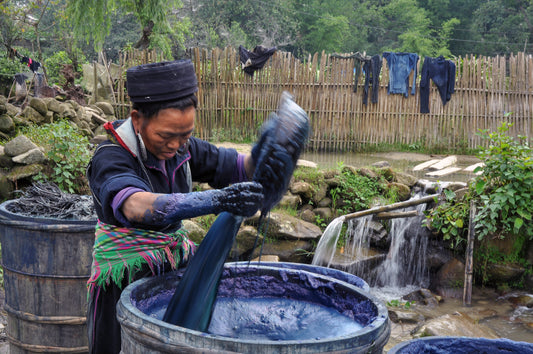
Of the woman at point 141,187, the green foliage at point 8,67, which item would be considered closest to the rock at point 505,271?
the woman at point 141,187

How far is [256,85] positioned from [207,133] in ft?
4.96

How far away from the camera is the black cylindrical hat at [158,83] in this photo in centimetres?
203

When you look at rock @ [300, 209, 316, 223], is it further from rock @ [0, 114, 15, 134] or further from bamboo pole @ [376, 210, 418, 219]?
rock @ [0, 114, 15, 134]

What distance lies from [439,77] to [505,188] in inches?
220

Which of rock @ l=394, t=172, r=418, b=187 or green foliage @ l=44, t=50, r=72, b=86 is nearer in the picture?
rock @ l=394, t=172, r=418, b=187

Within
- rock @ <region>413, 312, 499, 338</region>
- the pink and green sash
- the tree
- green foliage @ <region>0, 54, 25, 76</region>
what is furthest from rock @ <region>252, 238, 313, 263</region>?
green foliage @ <region>0, 54, 25, 76</region>

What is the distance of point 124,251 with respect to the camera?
2.16 m

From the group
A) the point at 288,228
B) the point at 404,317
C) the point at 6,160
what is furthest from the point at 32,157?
the point at 404,317

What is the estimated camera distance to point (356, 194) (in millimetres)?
8156

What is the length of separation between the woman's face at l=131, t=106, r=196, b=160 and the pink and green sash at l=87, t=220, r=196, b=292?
0.35 meters

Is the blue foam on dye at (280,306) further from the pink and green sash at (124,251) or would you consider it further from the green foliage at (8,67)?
the green foliage at (8,67)

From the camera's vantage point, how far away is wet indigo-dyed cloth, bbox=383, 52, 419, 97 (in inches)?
460

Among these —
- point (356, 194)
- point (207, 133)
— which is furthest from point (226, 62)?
point (356, 194)

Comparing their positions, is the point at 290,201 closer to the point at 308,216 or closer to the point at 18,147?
the point at 308,216
